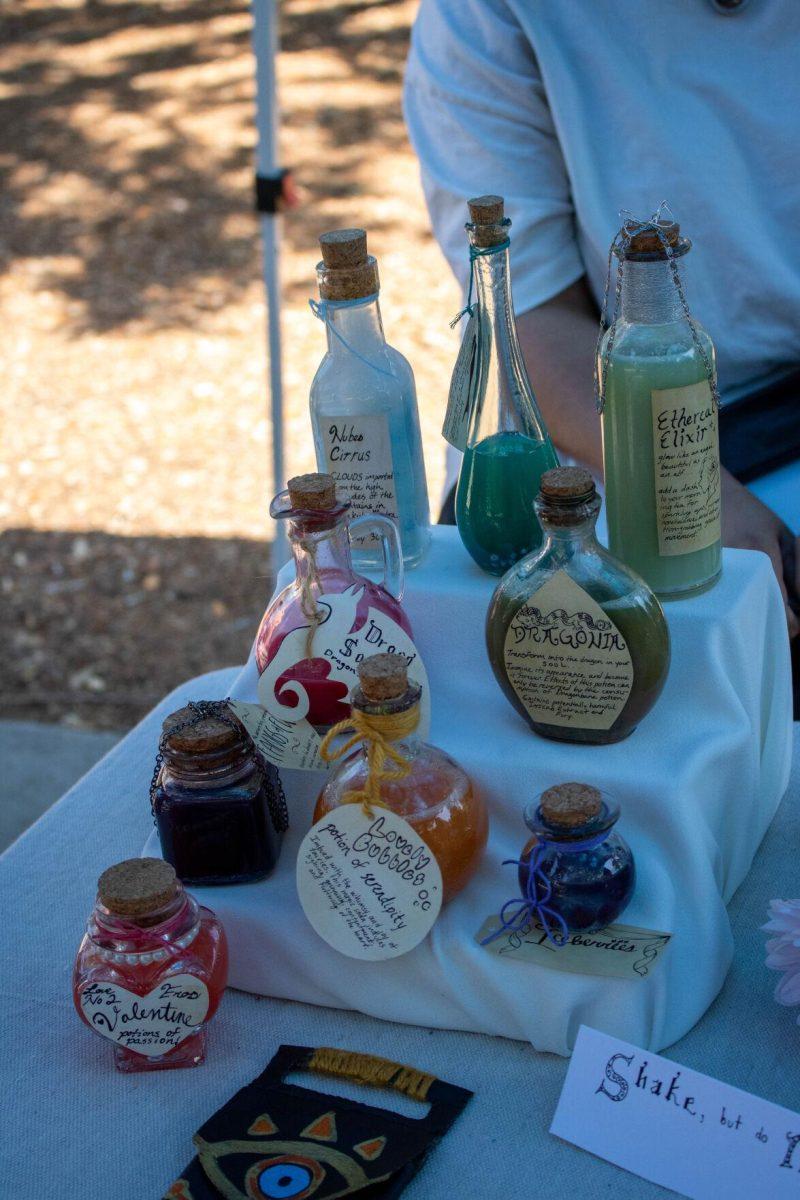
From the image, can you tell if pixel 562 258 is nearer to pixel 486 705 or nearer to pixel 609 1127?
pixel 486 705

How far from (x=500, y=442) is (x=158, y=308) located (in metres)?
3.40

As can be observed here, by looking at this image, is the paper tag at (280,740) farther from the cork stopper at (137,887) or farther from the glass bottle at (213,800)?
the cork stopper at (137,887)

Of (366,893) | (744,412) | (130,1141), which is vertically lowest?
(130,1141)

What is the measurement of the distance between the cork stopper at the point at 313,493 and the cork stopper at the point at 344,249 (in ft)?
0.54

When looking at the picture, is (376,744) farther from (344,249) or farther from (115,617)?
(115,617)

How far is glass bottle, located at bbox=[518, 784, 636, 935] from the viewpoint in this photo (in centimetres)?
81

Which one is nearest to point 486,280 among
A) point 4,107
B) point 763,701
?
point 763,701

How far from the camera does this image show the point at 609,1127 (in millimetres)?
789

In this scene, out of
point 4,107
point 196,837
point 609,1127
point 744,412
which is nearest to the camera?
point 609,1127

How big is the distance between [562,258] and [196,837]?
2.65ft

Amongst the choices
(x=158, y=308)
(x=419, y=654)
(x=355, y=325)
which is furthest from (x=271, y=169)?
(x=158, y=308)

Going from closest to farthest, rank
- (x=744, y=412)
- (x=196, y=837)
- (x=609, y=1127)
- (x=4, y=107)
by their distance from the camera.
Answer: (x=609, y=1127), (x=196, y=837), (x=744, y=412), (x=4, y=107)

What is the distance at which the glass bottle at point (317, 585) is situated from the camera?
35.1 inches

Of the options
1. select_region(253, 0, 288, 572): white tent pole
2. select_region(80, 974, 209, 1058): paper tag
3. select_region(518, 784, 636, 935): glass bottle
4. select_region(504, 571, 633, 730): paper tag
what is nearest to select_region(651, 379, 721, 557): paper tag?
select_region(504, 571, 633, 730): paper tag
